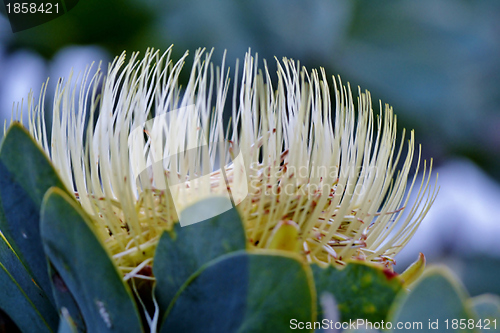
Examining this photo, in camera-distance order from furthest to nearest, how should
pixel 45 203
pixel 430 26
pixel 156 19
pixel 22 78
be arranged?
pixel 430 26 → pixel 156 19 → pixel 22 78 → pixel 45 203

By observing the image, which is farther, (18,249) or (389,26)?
(389,26)

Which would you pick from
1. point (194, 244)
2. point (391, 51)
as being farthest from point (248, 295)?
point (391, 51)

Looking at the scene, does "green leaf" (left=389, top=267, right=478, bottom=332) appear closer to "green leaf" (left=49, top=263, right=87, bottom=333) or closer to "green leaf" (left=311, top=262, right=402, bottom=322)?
"green leaf" (left=311, top=262, right=402, bottom=322)

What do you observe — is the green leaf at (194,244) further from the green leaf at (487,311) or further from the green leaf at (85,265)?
the green leaf at (487,311)

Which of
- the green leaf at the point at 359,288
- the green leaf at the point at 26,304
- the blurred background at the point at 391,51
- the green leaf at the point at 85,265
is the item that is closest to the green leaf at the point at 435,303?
the green leaf at the point at 359,288

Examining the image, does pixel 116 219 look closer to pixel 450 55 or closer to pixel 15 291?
pixel 15 291

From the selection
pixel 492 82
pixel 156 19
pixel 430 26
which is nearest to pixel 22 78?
pixel 156 19

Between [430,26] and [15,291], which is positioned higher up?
[430,26]
